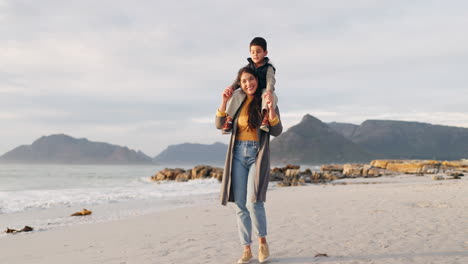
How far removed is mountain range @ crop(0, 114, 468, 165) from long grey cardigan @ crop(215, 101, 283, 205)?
14032cm

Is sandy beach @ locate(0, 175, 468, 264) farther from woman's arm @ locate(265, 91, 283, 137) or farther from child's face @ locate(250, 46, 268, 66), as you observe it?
child's face @ locate(250, 46, 268, 66)

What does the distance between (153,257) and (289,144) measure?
511 ft

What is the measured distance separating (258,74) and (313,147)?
6306 inches

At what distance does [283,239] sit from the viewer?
525cm

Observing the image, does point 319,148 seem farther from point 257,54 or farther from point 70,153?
point 257,54

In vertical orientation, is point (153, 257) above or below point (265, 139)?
below

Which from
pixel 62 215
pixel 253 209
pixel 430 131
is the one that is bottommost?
pixel 62 215

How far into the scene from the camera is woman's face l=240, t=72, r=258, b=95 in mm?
4098

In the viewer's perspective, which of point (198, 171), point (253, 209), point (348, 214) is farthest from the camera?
point (198, 171)

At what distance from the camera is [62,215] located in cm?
982

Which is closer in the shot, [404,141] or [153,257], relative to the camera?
[153,257]

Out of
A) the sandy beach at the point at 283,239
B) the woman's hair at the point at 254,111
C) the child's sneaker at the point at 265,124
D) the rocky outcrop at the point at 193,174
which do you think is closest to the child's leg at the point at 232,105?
the woman's hair at the point at 254,111

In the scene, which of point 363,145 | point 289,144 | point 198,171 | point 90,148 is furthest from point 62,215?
point 363,145

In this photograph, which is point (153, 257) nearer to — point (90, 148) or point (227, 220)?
point (227, 220)
